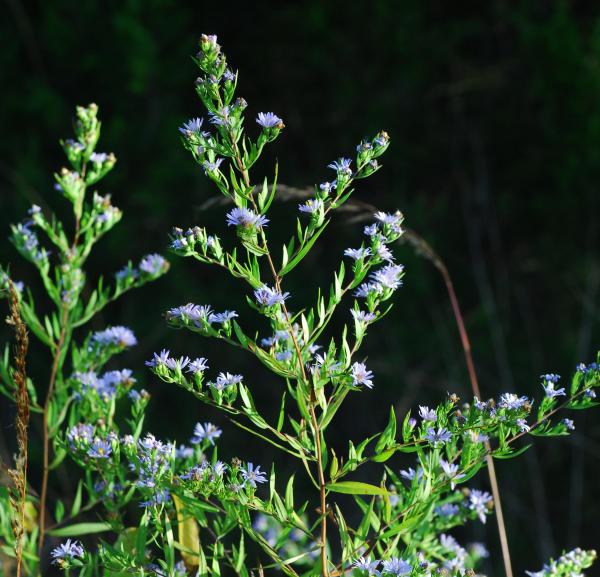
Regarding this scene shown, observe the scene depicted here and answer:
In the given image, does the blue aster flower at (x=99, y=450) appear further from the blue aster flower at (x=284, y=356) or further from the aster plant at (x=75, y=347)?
the blue aster flower at (x=284, y=356)

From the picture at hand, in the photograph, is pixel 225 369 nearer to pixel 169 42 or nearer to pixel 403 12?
pixel 169 42

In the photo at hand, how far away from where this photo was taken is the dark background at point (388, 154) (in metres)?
4.13

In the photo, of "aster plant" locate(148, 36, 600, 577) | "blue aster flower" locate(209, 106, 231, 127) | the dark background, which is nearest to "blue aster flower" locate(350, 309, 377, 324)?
"aster plant" locate(148, 36, 600, 577)

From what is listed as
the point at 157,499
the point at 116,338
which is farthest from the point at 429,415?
the point at 116,338

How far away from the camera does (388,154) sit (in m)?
4.79

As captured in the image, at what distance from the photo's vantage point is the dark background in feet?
13.6

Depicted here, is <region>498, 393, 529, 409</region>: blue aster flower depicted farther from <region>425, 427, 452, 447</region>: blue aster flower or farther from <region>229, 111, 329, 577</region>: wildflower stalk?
<region>229, 111, 329, 577</region>: wildflower stalk

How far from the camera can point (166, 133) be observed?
4547 millimetres


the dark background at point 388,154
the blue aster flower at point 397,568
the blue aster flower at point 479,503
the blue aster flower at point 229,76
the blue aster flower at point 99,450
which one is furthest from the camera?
the dark background at point 388,154

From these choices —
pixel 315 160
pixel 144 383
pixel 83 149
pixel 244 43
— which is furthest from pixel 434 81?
pixel 83 149

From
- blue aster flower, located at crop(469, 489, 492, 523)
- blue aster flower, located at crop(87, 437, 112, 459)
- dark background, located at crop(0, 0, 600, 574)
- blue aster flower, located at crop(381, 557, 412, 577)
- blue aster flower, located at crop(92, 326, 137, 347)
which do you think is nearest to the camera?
blue aster flower, located at crop(381, 557, 412, 577)

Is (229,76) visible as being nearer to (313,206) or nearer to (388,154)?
(313,206)

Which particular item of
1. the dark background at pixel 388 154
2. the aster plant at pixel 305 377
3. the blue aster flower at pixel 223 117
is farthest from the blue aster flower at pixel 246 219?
the dark background at pixel 388 154

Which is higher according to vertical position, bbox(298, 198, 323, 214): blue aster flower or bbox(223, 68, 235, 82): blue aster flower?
bbox(223, 68, 235, 82): blue aster flower
